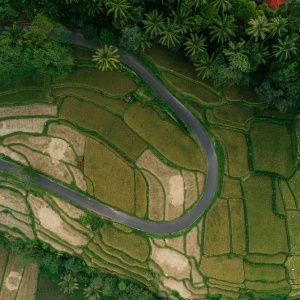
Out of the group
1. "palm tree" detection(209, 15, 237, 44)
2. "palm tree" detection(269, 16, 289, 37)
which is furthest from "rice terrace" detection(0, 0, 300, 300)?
"palm tree" detection(269, 16, 289, 37)

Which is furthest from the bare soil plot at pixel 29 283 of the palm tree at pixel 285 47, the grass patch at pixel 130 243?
the palm tree at pixel 285 47

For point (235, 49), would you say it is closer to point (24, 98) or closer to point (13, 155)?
point (24, 98)

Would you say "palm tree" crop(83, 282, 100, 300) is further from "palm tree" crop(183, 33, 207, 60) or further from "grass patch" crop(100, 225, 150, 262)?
"palm tree" crop(183, 33, 207, 60)

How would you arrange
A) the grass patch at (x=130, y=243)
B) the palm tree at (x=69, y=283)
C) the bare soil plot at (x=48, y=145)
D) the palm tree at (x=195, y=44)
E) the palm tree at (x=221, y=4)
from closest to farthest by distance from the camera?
1. the palm tree at (x=221, y=4)
2. the palm tree at (x=195, y=44)
3. the bare soil plot at (x=48, y=145)
4. the grass patch at (x=130, y=243)
5. the palm tree at (x=69, y=283)

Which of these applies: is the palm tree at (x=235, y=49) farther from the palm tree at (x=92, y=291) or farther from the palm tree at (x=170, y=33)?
the palm tree at (x=92, y=291)

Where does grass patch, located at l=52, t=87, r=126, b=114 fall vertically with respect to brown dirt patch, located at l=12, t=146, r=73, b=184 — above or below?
above

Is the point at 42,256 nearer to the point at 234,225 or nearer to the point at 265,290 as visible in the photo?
the point at 234,225
